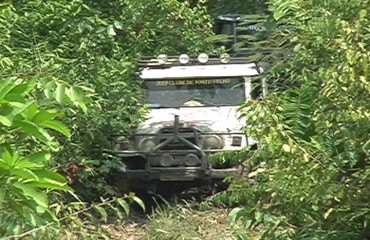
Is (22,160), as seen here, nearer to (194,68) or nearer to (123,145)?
(123,145)

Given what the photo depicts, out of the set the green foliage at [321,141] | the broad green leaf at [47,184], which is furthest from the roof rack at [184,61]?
the broad green leaf at [47,184]

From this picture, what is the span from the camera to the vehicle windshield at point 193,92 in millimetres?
9938

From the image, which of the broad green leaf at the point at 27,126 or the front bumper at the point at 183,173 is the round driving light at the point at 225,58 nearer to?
the front bumper at the point at 183,173

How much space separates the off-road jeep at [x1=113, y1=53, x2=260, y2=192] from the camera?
30.4ft

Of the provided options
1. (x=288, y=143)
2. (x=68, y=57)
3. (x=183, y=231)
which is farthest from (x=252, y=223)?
(x=68, y=57)

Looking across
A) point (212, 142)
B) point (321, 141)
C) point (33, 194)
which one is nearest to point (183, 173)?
point (212, 142)

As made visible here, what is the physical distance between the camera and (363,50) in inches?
150

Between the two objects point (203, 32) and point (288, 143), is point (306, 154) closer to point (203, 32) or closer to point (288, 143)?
point (288, 143)

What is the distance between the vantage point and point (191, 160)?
Answer: 9.25 metres

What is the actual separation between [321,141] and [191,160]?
200 inches

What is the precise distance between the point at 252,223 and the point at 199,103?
5620 millimetres

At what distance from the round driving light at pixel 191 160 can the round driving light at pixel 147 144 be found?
0.41m

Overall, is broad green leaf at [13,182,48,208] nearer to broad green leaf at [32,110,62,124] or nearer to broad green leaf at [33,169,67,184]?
broad green leaf at [33,169,67,184]

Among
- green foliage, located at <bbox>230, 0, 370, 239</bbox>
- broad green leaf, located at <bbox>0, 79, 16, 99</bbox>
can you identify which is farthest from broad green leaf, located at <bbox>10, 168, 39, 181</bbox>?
green foliage, located at <bbox>230, 0, 370, 239</bbox>
